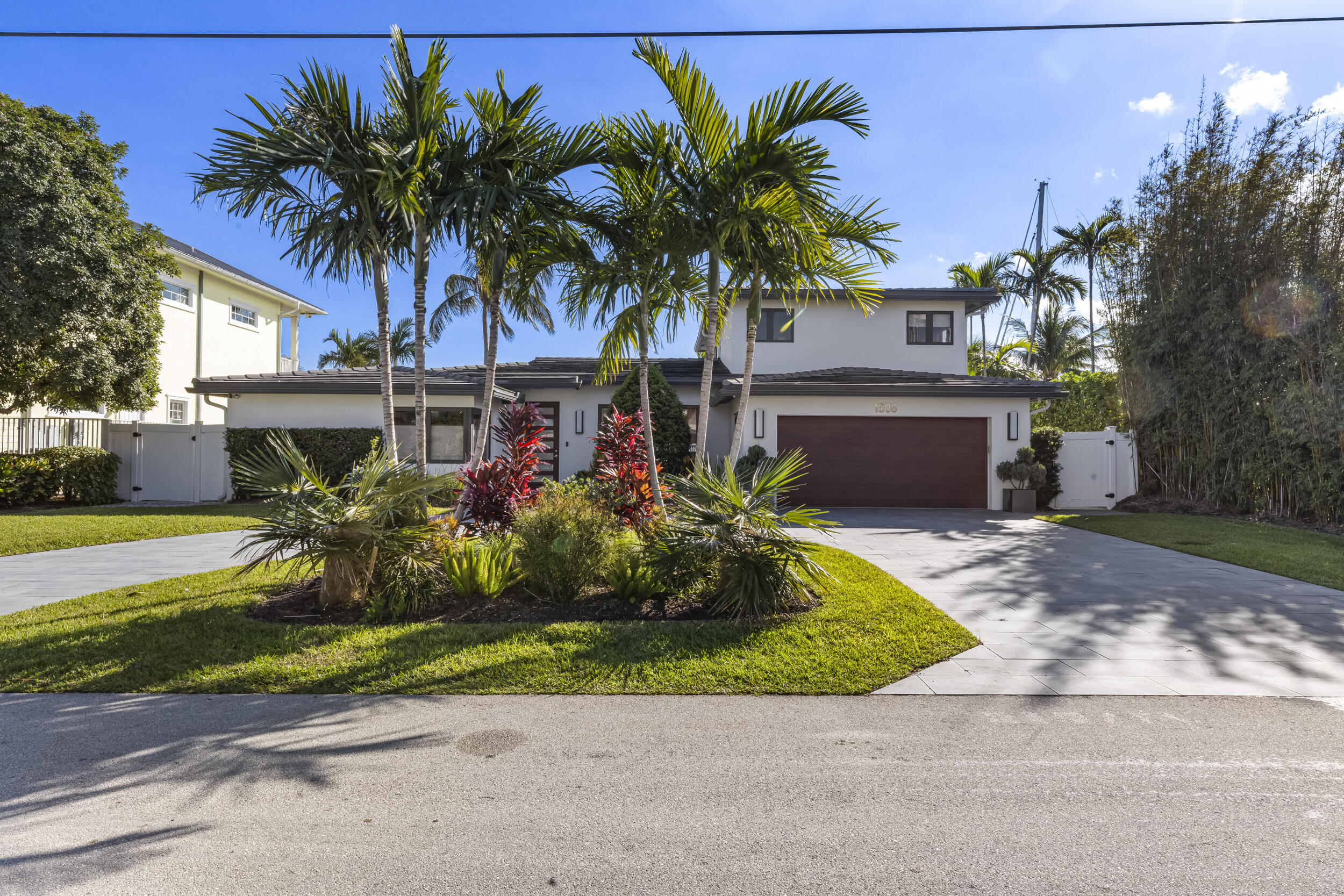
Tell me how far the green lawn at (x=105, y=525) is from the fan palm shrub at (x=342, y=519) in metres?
3.70

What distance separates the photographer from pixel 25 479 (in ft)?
42.1

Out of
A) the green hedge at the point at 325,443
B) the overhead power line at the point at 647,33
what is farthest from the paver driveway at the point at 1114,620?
the green hedge at the point at 325,443

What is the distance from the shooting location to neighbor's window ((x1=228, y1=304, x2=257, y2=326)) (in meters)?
19.5

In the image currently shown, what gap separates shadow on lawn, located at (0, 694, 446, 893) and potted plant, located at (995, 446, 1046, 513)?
44.1 feet

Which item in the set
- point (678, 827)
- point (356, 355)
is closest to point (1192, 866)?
point (678, 827)

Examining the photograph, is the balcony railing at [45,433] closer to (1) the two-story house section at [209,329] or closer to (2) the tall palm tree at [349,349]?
(1) the two-story house section at [209,329]

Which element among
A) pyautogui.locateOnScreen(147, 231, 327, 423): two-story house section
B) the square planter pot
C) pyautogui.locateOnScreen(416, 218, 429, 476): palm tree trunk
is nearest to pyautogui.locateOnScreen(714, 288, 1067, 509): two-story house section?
the square planter pot

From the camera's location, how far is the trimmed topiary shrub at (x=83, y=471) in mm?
13195

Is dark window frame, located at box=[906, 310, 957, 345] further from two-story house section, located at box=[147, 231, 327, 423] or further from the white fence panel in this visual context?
two-story house section, located at box=[147, 231, 327, 423]

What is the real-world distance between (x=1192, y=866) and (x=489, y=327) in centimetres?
672

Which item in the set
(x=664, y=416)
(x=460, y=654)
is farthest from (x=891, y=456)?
(x=460, y=654)

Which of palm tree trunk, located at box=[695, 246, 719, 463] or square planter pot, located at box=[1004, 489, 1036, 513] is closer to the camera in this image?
palm tree trunk, located at box=[695, 246, 719, 463]

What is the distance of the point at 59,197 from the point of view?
1223cm

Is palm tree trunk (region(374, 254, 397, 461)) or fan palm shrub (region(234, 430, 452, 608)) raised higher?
palm tree trunk (region(374, 254, 397, 461))
